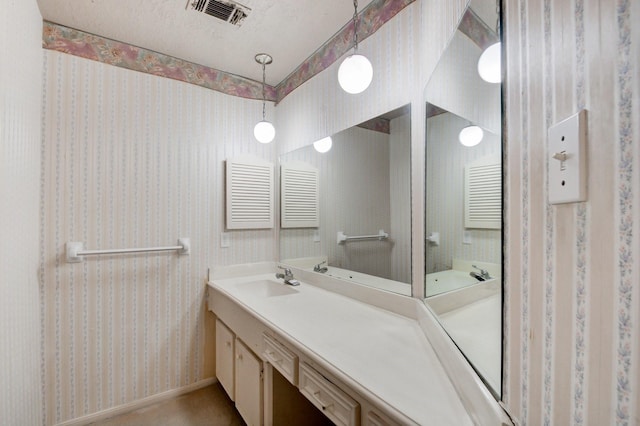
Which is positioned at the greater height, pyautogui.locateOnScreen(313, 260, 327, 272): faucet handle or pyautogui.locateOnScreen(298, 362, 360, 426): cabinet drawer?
pyautogui.locateOnScreen(313, 260, 327, 272): faucet handle

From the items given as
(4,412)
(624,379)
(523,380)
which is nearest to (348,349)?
(523,380)

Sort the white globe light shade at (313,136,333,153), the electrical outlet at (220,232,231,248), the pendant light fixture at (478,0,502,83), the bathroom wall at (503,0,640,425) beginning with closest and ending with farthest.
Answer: the bathroom wall at (503,0,640,425)
the pendant light fixture at (478,0,502,83)
the white globe light shade at (313,136,333,153)
the electrical outlet at (220,232,231,248)

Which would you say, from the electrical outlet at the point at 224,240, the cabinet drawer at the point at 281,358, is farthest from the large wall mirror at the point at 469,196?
the electrical outlet at the point at 224,240

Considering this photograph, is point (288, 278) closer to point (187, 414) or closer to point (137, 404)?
point (187, 414)

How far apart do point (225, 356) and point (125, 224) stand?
1.15 meters

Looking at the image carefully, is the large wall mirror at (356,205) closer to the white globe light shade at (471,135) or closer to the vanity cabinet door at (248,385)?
the white globe light shade at (471,135)

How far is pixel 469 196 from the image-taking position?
2.45 feet

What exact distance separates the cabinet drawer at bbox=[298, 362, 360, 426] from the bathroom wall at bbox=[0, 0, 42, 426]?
1100mm

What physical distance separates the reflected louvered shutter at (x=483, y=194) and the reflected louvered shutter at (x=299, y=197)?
4.55ft

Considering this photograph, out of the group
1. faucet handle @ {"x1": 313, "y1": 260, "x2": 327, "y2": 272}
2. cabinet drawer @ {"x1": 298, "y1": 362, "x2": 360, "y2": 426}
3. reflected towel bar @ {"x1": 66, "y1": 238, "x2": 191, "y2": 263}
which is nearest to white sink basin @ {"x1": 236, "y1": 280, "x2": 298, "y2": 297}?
faucet handle @ {"x1": 313, "y1": 260, "x2": 327, "y2": 272}

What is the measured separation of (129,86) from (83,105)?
31 cm

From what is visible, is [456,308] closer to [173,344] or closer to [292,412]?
[292,412]

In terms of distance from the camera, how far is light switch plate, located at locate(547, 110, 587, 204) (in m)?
0.34

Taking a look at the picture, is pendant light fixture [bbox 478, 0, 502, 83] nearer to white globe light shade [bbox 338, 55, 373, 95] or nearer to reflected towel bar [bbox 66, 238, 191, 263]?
white globe light shade [bbox 338, 55, 373, 95]
